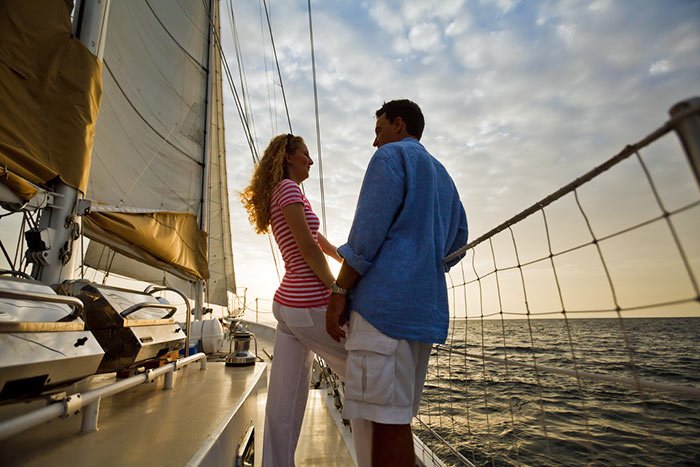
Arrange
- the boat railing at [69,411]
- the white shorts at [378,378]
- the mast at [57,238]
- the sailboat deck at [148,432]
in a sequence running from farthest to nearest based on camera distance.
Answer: the mast at [57,238]
the sailboat deck at [148,432]
the white shorts at [378,378]
the boat railing at [69,411]

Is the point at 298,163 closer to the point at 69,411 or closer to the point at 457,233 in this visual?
the point at 457,233

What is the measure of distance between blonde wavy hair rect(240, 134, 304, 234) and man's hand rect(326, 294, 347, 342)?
0.55 m

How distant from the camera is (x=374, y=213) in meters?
0.86

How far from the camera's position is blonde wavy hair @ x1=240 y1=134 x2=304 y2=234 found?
4.34ft

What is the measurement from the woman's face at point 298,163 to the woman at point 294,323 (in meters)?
0.15

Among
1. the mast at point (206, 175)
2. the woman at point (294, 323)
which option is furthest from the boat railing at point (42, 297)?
the mast at point (206, 175)

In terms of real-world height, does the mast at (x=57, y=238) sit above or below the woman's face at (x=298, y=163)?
below

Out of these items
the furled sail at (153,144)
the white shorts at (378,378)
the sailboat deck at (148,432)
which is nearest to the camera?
the white shorts at (378,378)

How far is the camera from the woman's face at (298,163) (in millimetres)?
1380

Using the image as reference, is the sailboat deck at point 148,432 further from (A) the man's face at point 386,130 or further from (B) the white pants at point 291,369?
(A) the man's face at point 386,130

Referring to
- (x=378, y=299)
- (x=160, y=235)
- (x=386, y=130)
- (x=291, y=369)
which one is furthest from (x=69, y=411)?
(x=160, y=235)

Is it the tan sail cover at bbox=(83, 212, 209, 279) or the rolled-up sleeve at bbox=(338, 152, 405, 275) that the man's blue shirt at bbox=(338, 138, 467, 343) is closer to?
the rolled-up sleeve at bbox=(338, 152, 405, 275)

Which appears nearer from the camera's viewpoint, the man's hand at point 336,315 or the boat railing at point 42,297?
the boat railing at point 42,297

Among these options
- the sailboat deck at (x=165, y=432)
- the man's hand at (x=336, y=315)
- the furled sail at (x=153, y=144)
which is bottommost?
the sailboat deck at (x=165, y=432)
